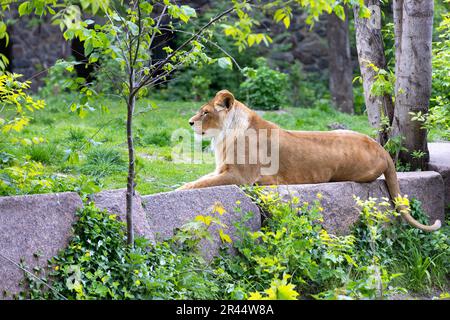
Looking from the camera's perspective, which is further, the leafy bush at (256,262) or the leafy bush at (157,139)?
the leafy bush at (157,139)

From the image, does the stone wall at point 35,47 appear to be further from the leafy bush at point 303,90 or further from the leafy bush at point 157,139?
the leafy bush at point 157,139

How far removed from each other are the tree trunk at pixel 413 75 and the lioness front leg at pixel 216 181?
2408 millimetres

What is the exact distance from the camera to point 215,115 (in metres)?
7.28

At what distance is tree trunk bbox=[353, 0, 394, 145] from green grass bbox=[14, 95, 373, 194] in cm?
20

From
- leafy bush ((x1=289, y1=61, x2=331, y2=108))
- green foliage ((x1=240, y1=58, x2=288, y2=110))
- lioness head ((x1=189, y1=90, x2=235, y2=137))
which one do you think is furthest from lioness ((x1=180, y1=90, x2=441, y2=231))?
leafy bush ((x1=289, y1=61, x2=331, y2=108))

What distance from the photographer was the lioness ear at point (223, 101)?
7.24m

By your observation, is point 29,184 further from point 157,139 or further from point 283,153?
point 157,139

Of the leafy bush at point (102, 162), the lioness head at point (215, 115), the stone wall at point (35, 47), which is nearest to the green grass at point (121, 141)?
the leafy bush at point (102, 162)

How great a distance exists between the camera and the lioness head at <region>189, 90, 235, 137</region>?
7.26 meters

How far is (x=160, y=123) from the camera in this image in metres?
11.3

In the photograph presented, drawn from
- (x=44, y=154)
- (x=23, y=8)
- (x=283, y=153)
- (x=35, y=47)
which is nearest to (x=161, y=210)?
(x=283, y=153)

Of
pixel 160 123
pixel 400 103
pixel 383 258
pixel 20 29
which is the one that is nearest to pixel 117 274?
pixel 383 258

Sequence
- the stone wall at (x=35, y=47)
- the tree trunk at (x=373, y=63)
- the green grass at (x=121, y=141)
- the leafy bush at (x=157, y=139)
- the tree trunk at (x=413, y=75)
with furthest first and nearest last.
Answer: the stone wall at (x=35, y=47), the leafy bush at (x=157, y=139), the tree trunk at (x=373, y=63), the tree trunk at (x=413, y=75), the green grass at (x=121, y=141)
